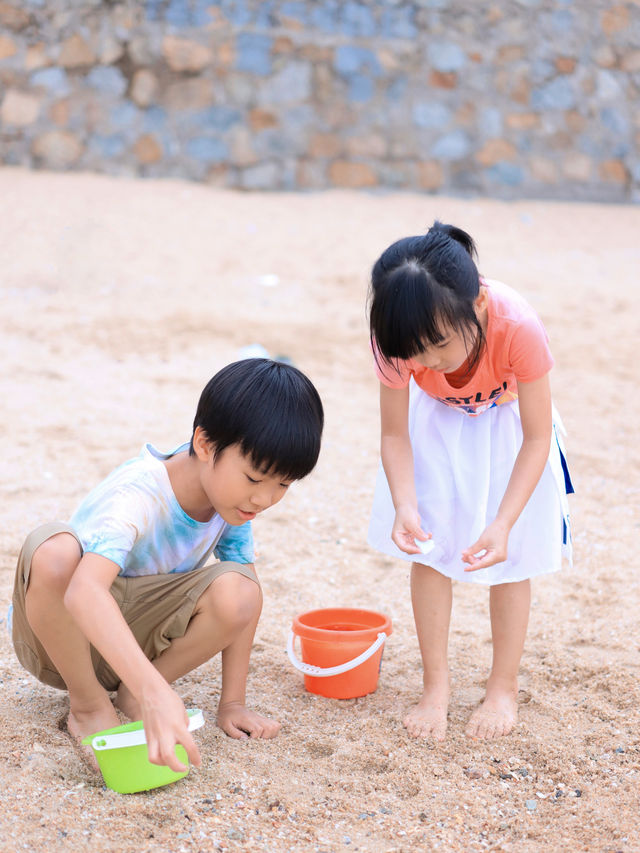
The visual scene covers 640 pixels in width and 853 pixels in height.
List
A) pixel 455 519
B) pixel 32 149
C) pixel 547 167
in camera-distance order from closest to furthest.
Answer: pixel 455 519 → pixel 32 149 → pixel 547 167

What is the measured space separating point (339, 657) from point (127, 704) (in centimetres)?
51

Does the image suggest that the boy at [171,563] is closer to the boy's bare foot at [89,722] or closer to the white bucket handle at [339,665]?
the boy's bare foot at [89,722]

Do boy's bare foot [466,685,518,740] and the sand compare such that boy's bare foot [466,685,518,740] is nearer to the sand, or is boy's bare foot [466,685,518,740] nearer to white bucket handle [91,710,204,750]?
the sand

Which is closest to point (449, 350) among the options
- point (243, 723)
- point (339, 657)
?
point (339, 657)

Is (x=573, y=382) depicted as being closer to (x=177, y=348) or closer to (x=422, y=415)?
(x=177, y=348)

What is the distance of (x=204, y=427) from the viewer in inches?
74.6

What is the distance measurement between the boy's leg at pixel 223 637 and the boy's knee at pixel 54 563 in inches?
12.2

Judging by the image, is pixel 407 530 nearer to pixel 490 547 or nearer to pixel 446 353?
pixel 490 547

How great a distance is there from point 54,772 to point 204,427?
74 centimetres

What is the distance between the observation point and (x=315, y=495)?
3.64 metres

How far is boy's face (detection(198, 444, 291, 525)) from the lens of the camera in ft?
6.08

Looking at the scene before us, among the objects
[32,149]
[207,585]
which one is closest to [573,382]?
[207,585]

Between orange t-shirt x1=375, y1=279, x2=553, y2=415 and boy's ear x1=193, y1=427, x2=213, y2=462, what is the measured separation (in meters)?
0.46

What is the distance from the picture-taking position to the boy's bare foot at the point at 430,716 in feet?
6.93
